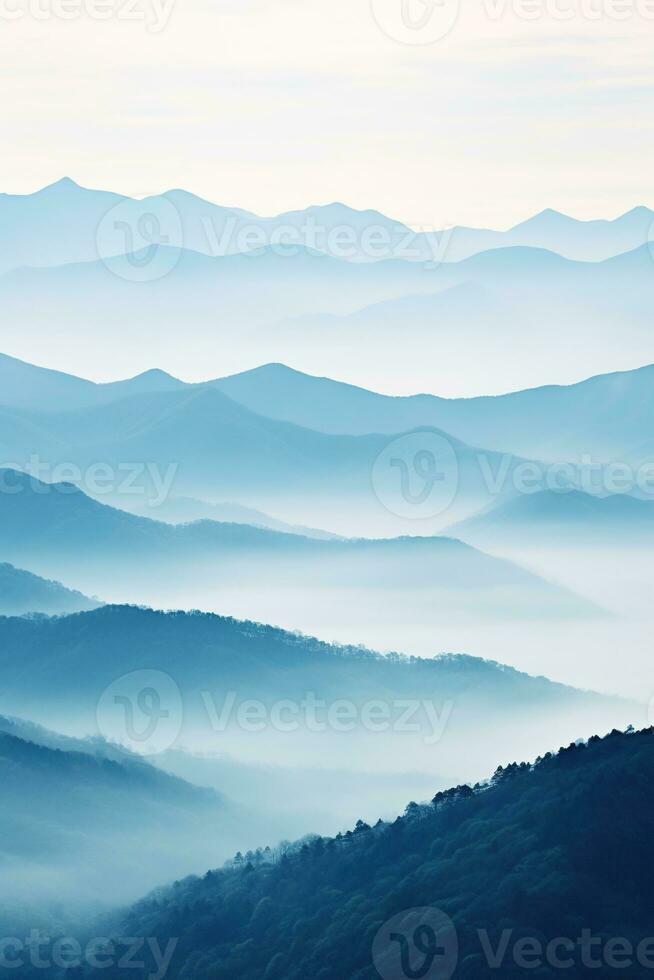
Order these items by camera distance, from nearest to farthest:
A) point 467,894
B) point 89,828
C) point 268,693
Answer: point 467,894
point 89,828
point 268,693

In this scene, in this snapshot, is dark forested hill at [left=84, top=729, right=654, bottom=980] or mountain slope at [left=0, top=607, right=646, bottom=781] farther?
mountain slope at [left=0, top=607, right=646, bottom=781]

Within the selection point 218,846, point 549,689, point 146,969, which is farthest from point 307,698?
point 146,969

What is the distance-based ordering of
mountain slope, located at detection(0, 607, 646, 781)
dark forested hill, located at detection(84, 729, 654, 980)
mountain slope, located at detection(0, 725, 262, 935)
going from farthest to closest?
mountain slope, located at detection(0, 607, 646, 781) < mountain slope, located at detection(0, 725, 262, 935) < dark forested hill, located at detection(84, 729, 654, 980)

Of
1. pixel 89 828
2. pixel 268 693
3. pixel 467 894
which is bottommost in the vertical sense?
pixel 467 894

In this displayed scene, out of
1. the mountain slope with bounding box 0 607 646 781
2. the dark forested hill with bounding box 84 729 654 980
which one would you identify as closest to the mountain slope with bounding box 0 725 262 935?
the dark forested hill with bounding box 84 729 654 980

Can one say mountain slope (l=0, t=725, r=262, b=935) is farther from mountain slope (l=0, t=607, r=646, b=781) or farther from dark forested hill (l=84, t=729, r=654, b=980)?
mountain slope (l=0, t=607, r=646, b=781)

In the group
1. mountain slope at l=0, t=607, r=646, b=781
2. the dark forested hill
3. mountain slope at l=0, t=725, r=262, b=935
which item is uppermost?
mountain slope at l=0, t=607, r=646, b=781

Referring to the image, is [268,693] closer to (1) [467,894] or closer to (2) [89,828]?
(2) [89,828]

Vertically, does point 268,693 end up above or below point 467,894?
above

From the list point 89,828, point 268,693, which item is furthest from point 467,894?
point 268,693
